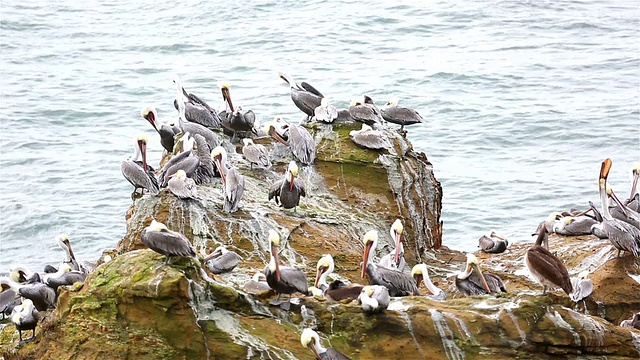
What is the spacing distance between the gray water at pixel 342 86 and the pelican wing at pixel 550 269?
10025mm

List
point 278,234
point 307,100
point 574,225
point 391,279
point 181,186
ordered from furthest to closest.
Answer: point 307,100 → point 574,225 → point 278,234 → point 181,186 → point 391,279

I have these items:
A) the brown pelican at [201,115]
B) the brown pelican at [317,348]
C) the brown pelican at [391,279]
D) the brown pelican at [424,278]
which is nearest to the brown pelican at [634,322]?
the brown pelican at [424,278]

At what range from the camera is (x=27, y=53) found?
36.0 meters

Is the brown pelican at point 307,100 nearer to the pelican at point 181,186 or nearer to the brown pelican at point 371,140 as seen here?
the brown pelican at point 371,140

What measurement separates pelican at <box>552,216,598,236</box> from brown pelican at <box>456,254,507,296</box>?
10.0 feet

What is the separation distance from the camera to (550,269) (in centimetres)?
990

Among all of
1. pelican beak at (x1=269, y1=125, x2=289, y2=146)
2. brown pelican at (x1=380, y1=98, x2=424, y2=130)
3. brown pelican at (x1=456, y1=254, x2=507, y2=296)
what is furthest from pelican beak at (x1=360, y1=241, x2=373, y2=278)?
brown pelican at (x1=380, y1=98, x2=424, y2=130)

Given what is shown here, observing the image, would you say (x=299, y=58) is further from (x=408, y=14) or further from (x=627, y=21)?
(x=627, y=21)

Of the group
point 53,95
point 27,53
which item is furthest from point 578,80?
point 27,53

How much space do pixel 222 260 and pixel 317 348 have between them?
114 inches

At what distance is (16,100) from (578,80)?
16.2 meters

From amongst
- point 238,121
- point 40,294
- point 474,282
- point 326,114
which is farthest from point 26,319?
point 326,114

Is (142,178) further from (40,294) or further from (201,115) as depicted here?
(201,115)

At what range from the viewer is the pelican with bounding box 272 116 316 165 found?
45.3ft
